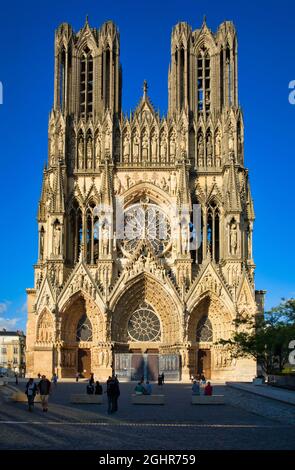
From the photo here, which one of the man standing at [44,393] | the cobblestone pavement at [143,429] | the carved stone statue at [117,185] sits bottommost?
the cobblestone pavement at [143,429]

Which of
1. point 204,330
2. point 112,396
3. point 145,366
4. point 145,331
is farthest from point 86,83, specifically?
point 112,396

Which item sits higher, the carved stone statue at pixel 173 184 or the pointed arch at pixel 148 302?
the carved stone statue at pixel 173 184

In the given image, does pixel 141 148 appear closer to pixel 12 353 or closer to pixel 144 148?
pixel 144 148

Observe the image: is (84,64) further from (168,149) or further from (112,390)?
(112,390)

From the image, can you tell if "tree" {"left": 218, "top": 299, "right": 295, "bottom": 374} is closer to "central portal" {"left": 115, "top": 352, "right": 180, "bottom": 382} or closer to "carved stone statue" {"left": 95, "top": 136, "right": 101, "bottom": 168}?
"central portal" {"left": 115, "top": 352, "right": 180, "bottom": 382}

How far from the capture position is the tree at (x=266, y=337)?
1706 inches

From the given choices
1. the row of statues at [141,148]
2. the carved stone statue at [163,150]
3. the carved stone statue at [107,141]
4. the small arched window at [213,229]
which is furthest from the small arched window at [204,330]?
the carved stone statue at [107,141]

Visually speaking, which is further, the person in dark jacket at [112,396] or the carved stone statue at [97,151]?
the carved stone statue at [97,151]

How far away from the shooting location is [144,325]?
5769 centimetres

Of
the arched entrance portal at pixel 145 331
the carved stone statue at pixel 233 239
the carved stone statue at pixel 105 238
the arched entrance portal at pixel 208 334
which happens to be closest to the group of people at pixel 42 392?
the arched entrance portal at pixel 145 331

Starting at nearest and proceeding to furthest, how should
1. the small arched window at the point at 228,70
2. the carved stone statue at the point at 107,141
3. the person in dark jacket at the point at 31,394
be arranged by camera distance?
the person in dark jacket at the point at 31,394 → the carved stone statue at the point at 107,141 → the small arched window at the point at 228,70

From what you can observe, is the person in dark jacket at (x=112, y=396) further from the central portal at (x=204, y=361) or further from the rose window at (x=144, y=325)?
the rose window at (x=144, y=325)

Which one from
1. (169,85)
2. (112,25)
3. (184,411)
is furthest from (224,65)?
(184,411)

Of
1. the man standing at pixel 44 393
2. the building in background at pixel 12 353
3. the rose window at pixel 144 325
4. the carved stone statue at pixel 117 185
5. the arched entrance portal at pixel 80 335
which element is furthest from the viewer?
the building in background at pixel 12 353
